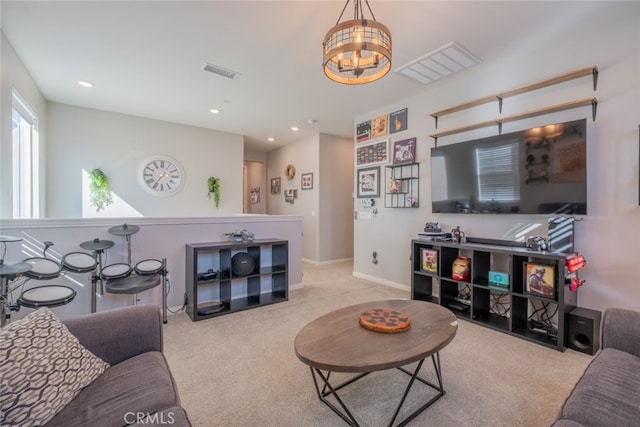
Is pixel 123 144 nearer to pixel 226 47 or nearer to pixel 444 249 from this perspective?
pixel 226 47

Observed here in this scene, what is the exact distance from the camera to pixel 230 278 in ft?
11.2

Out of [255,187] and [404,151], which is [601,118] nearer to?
[404,151]

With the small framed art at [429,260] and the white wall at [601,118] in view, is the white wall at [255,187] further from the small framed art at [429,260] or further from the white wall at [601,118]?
the white wall at [601,118]

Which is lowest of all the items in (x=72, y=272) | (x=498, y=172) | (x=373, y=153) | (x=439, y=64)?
(x=72, y=272)

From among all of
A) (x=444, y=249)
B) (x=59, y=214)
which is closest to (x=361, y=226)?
(x=444, y=249)

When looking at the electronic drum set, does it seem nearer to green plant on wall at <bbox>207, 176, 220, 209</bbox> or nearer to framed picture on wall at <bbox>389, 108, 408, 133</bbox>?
green plant on wall at <bbox>207, 176, 220, 209</bbox>

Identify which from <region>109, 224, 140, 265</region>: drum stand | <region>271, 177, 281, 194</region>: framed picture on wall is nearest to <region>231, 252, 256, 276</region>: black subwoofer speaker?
<region>109, 224, 140, 265</region>: drum stand

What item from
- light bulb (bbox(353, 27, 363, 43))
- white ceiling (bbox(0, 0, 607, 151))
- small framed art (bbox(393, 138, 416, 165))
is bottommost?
small framed art (bbox(393, 138, 416, 165))

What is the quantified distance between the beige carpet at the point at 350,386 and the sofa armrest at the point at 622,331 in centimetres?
54

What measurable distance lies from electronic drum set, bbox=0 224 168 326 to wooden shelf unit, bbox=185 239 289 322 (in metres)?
0.33

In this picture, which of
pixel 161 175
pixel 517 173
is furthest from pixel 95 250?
pixel 517 173

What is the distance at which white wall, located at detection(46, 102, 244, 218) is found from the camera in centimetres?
457

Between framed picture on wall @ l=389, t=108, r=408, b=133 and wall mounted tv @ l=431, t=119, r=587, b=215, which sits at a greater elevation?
framed picture on wall @ l=389, t=108, r=408, b=133

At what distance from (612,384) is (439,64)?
309 centimetres
